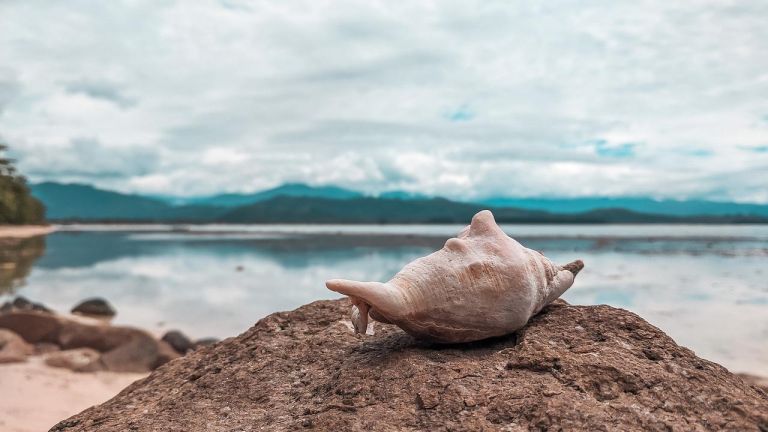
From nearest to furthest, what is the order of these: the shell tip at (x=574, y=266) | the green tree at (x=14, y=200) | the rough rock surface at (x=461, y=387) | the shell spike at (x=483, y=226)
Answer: the rough rock surface at (x=461, y=387) → the shell spike at (x=483, y=226) → the shell tip at (x=574, y=266) → the green tree at (x=14, y=200)

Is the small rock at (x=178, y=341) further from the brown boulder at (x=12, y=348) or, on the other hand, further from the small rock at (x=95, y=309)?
the small rock at (x=95, y=309)

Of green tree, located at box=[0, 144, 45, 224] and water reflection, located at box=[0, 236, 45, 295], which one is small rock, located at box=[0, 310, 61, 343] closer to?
water reflection, located at box=[0, 236, 45, 295]

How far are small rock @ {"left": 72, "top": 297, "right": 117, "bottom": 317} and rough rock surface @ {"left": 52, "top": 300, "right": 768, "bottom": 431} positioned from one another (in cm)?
1447

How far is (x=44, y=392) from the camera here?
31.6ft

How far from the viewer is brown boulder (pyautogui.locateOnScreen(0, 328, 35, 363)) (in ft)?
37.8

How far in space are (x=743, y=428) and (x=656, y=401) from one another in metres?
0.44

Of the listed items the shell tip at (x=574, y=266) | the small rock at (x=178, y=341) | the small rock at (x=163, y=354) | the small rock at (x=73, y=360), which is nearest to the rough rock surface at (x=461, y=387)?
the shell tip at (x=574, y=266)

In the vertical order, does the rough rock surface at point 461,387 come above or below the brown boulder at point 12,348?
above

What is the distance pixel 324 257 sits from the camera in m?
37.5

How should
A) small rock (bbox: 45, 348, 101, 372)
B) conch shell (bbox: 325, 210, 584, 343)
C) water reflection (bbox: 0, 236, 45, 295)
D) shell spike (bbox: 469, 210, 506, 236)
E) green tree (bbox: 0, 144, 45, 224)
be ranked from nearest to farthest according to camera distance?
conch shell (bbox: 325, 210, 584, 343)
shell spike (bbox: 469, 210, 506, 236)
small rock (bbox: 45, 348, 101, 372)
water reflection (bbox: 0, 236, 45, 295)
green tree (bbox: 0, 144, 45, 224)

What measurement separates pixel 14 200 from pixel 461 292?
8019 cm

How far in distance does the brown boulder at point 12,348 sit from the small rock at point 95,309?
16.8 feet

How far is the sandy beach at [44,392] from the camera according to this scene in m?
8.22

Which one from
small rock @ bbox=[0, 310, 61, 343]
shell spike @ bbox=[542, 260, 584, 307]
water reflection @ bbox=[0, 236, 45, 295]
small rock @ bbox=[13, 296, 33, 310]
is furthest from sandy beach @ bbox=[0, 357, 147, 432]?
water reflection @ bbox=[0, 236, 45, 295]
